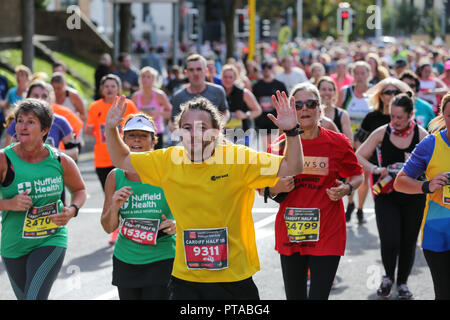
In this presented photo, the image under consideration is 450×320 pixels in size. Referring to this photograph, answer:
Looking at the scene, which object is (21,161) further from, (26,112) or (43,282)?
(43,282)

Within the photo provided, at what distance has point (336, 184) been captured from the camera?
5461mm

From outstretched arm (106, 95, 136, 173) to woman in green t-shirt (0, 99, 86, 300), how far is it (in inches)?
38.0

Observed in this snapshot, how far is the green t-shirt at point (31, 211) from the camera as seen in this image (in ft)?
16.6

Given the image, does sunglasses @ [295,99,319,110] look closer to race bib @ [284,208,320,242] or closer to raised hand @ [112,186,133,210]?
race bib @ [284,208,320,242]

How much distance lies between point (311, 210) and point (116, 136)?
1.66 m

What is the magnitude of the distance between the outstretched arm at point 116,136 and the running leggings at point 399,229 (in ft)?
10.4

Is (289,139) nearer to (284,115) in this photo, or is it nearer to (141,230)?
(284,115)

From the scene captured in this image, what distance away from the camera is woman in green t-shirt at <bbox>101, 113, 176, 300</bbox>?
199 inches

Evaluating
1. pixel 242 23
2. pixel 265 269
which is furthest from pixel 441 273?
pixel 242 23

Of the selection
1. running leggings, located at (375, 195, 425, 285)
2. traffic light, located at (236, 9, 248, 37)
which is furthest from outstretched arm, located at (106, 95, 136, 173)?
traffic light, located at (236, 9, 248, 37)

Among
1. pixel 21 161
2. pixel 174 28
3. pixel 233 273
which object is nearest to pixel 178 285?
pixel 233 273

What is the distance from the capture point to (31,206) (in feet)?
16.7

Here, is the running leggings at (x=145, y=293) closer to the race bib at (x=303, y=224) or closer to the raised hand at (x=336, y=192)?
the race bib at (x=303, y=224)

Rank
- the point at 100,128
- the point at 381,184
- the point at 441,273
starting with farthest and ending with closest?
1. the point at 100,128
2. the point at 381,184
3. the point at 441,273
